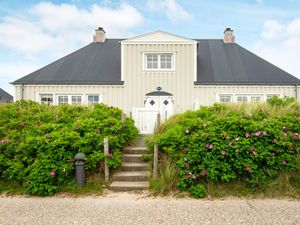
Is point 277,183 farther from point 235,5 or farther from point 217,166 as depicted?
point 235,5

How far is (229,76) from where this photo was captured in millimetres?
12898

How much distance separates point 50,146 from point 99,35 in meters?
13.6

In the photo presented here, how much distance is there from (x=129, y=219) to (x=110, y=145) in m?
2.03

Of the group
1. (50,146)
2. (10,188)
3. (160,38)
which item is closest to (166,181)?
(50,146)

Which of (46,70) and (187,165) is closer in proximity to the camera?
(187,165)

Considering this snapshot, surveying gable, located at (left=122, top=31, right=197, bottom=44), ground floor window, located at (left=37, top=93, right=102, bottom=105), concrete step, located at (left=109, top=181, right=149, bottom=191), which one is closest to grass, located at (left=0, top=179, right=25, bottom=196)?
concrete step, located at (left=109, top=181, right=149, bottom=191)

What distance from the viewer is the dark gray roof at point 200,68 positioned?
12758mm

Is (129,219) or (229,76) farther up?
(229,76)

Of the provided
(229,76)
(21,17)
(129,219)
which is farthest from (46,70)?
(129,219)

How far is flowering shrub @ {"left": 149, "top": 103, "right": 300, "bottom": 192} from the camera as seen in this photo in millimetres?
4406

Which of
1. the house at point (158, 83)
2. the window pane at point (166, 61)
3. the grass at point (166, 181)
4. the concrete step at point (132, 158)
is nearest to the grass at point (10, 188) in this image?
the concrete step at point (132, 158)

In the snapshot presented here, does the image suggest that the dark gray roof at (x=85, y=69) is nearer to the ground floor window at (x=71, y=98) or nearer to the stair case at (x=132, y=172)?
the ground floor window at (x=71, y=98)

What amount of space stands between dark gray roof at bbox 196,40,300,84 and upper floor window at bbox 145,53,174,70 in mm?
2081

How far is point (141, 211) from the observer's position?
3.71 m
